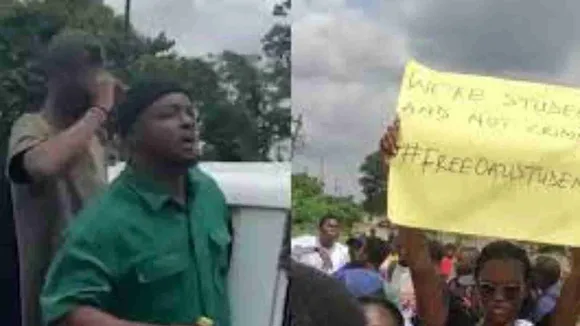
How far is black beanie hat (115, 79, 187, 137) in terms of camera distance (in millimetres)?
1781

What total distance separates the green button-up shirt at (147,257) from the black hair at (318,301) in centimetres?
11

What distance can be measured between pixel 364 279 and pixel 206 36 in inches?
22.6

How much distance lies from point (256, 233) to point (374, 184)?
0.73 feet

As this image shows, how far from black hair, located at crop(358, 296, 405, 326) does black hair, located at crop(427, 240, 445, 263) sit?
14 cm

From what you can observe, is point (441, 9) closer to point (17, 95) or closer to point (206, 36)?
point (206, 36)

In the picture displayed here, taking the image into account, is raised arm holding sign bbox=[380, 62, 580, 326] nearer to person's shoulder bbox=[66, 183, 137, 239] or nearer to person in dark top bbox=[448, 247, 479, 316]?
person in dark top bbox=[448, 247, 479, 316]

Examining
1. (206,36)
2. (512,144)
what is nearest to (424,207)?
(512,144)

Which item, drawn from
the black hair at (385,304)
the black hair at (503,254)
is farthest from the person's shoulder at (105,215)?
the black hair at (503,254)

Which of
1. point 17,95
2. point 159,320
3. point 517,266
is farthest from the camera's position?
point 517,266

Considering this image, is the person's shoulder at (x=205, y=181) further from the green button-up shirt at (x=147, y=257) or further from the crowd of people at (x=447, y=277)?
the crowd of people at (x=447, y=277)

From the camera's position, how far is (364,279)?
7.07ft

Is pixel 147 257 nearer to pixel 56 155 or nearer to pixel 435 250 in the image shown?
A: pixel 56 155

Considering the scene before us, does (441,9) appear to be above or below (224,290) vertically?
above

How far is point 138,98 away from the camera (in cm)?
179
